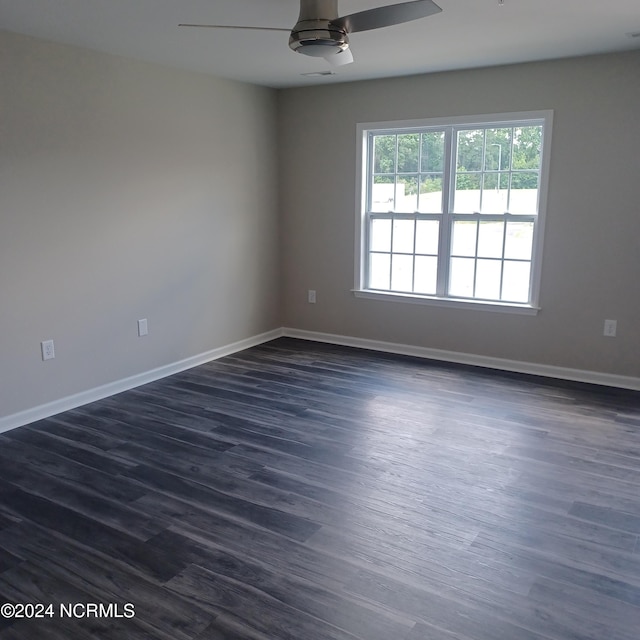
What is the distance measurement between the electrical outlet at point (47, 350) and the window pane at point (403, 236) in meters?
2.94

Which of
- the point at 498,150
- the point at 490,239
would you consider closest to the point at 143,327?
the point at 490,239

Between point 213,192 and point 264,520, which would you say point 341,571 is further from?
point 213,192

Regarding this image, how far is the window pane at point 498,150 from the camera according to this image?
178 inches

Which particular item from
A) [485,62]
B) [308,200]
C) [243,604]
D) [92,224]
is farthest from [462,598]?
[308,200]

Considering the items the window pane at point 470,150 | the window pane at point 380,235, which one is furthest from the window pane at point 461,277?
the window pane at point 470,150

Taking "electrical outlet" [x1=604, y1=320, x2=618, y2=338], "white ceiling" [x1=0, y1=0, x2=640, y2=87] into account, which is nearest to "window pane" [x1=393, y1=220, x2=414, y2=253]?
"white ceiling" [x1=0, y1=0, x2=640, y2=87]

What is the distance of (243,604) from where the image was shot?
2.05 m

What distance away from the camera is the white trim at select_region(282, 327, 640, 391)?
434 cm

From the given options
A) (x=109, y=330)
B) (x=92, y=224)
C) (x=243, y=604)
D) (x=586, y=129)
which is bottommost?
(x=243, y=604)

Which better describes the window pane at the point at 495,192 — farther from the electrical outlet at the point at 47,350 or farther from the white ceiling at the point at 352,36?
the electrical outlet at the point at 47,350

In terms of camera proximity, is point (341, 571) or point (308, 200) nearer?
point (341, 571)

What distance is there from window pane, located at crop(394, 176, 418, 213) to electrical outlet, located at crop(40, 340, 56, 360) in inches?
120

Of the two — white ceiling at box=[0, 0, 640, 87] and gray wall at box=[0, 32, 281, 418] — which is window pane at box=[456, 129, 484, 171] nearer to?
white ceiling at box=[0, 0, 640, 87]

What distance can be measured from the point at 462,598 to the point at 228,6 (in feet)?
9.54
